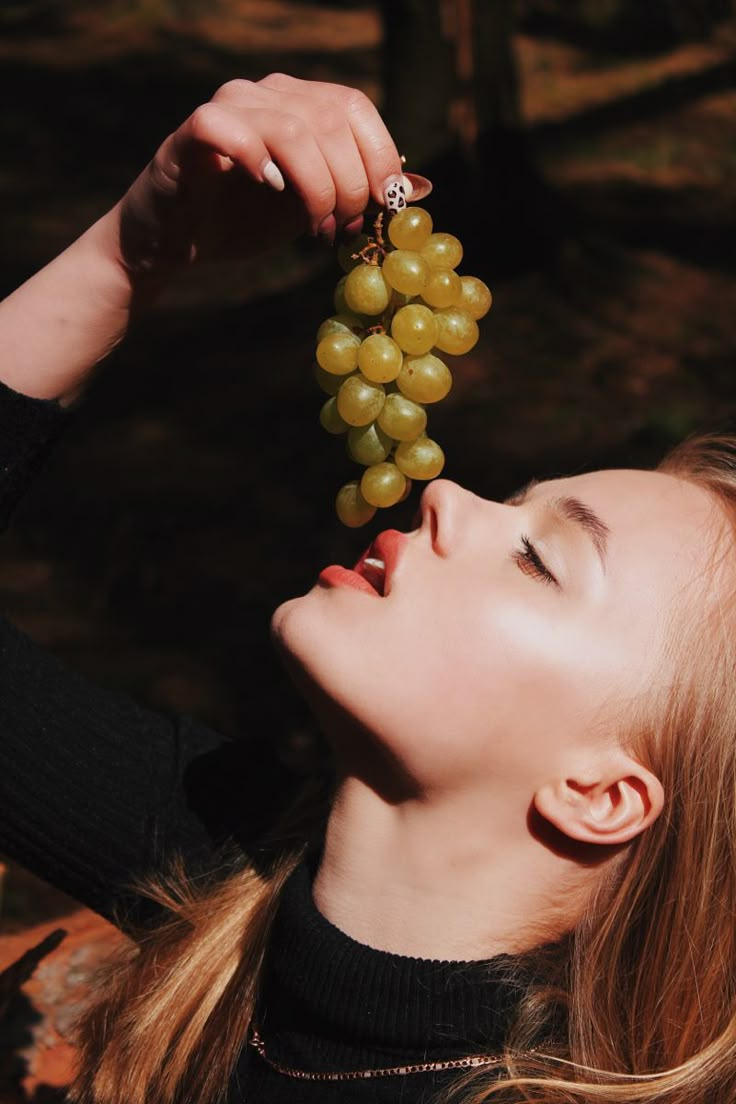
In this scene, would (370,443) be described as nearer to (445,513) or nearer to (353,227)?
(445,513)

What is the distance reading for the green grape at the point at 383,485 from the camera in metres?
1.90

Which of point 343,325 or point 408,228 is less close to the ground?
point 408,228

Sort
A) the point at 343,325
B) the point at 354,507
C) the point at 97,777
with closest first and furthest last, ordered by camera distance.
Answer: the point at 343,325 < the point at 354,507 < the point at 97,777

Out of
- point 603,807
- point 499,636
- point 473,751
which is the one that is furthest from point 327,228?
point 603,807

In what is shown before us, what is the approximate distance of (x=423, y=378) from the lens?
183 cm

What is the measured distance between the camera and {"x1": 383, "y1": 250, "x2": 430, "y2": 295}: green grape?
1750 millimetres

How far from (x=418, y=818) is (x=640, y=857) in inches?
13.7

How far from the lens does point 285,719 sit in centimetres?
475

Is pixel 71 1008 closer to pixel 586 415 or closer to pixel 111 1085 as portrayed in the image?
pixel 111 1085

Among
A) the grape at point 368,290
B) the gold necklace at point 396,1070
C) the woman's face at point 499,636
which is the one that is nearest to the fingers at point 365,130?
the grape at point 368,290

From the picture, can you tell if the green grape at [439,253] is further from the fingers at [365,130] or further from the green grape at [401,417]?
the green grape at [401,417]

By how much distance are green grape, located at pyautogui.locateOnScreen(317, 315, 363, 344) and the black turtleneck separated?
0.90 meters

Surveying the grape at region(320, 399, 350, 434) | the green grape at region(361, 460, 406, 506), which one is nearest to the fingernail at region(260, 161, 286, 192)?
the grape at region(320, 399, 350, 434)

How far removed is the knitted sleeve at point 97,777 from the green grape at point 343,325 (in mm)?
547
